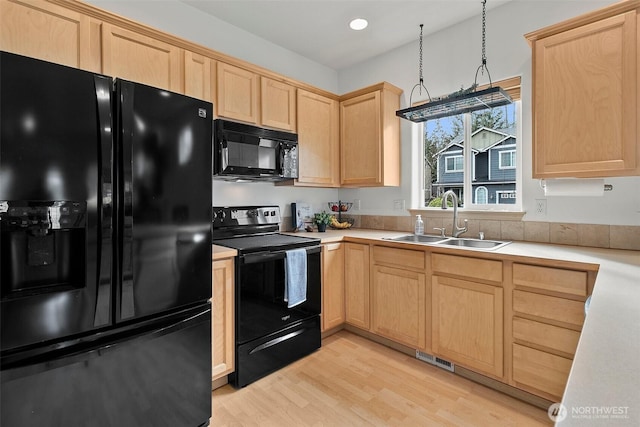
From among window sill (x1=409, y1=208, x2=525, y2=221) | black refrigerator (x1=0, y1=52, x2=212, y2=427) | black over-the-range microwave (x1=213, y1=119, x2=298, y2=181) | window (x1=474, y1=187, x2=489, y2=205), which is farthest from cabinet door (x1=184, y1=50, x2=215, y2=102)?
window (x1=474, y1=187, x2=489, y2=205)

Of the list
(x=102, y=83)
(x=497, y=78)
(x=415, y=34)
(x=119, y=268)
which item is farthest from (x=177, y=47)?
(x=497, y=78)

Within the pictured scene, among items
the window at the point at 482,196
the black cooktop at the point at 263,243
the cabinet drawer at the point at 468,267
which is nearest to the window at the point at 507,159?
the window at the point at 482,196

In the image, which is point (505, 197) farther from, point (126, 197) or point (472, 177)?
point (126, 197)

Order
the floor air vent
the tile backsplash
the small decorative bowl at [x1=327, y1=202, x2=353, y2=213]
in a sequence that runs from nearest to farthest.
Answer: the tile backsplash
the floor air vent
the small decorative bowl at [x1=327, y1=202, x2=353, y2=213]

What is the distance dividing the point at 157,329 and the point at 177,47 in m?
1.77

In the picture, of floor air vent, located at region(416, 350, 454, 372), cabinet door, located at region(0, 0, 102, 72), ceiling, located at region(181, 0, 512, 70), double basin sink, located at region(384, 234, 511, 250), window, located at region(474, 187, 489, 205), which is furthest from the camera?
window, located at region(474, 187, 489, 205)

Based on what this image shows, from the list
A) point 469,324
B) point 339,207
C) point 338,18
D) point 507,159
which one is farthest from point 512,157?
point 338,18

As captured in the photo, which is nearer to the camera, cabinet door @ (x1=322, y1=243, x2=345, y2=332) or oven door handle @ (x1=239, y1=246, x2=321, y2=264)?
oven door handle @ (x1=239, y1=246, x2=321, y2=264)

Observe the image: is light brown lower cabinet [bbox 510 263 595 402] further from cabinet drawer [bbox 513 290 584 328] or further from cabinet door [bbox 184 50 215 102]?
cabinet door [bbox 184 50 215 102]

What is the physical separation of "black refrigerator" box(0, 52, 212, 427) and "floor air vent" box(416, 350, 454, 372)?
60.8 inches

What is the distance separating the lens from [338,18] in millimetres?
2684

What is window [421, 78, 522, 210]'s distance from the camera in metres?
2.58

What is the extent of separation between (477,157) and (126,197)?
2.67 meters

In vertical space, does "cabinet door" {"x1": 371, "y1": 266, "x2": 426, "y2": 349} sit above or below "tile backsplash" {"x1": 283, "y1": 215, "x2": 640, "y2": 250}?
below
